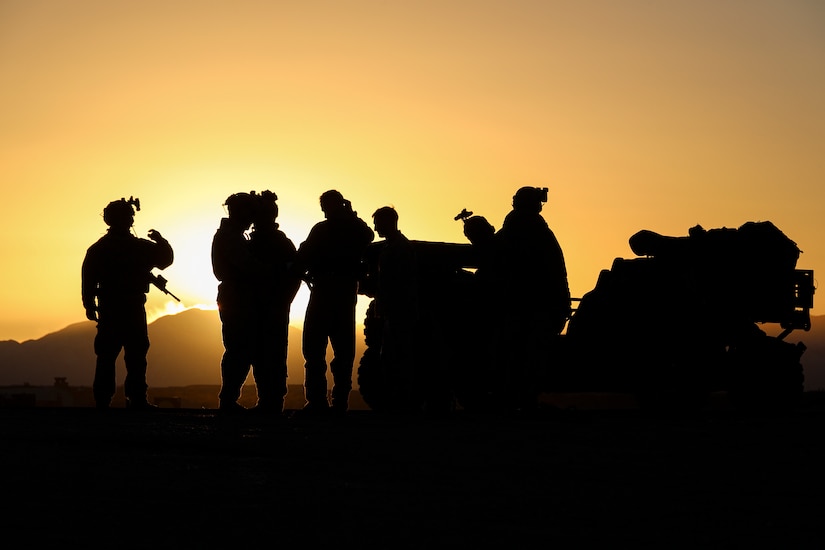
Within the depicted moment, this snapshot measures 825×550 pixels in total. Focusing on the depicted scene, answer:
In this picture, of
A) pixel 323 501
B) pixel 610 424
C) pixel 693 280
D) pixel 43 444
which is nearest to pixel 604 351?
pixel 693 280

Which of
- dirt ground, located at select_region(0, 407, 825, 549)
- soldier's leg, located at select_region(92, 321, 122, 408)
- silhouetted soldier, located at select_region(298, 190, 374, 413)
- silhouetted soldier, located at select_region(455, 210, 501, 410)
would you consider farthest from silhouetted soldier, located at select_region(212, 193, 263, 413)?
dirt ground, located at select_region(0, 407, 825, 549)

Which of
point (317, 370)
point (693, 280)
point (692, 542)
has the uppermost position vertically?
point (693, 280)

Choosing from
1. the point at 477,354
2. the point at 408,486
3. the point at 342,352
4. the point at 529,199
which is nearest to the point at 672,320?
the point at 477,354

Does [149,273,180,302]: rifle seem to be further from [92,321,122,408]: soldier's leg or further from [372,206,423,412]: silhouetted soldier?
[372,206,423,412]: silhouetted soldier

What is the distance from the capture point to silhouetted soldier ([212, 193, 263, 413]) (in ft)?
44.2

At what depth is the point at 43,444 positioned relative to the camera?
7.80 m

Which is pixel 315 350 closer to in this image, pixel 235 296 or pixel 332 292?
pixel 332 292

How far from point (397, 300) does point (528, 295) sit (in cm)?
127

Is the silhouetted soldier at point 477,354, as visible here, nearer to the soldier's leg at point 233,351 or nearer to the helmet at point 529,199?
the helmet at point 529,199

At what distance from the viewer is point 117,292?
49.2 ft

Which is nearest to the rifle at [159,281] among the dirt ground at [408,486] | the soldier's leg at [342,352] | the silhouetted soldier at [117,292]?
the silhouetted soldier at [117,292]

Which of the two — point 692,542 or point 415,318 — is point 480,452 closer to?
point 692,542

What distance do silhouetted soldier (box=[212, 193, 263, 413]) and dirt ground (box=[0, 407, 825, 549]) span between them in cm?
392

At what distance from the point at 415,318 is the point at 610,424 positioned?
10.4 feet
